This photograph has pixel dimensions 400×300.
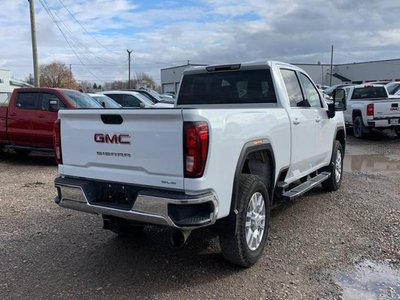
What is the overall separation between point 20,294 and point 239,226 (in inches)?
82.2

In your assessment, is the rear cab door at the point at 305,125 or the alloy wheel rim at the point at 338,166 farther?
the alloy wheel rim at the point at 338,166

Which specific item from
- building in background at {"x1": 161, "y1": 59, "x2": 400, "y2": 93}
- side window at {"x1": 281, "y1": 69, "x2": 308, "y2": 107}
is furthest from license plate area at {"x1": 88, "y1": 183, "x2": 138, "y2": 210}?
building in background at {"x1": 161, "y1": 59, "x2": 400, "y2": 93}

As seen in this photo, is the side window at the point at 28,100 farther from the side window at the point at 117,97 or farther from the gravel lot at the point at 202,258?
the side window at the point at 117,97

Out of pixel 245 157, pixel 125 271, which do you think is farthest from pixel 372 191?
pixel 125 271

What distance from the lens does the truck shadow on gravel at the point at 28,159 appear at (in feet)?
36.1

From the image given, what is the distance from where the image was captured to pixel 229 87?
231 inches

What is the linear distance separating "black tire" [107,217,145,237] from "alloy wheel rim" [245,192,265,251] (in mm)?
1216

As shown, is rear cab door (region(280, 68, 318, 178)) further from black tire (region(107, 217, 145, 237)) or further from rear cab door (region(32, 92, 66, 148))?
rear cab door (region(32, 92, 66, 148))

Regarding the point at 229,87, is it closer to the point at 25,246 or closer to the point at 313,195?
the point at 313,195

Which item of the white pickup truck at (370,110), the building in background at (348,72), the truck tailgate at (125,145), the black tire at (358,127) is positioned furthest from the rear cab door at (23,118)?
the building in background at (348,72)

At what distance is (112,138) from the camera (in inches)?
161

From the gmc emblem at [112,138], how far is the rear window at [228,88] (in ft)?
7.10

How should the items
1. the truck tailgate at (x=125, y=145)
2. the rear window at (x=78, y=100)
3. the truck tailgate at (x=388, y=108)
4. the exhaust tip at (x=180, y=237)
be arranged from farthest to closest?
the truck tailgate at (x=388, y=108) → the rear window at (x=78, y=100) → the exhaust tip at (x=180, y=237) → the truck tailgate at (x=125, y=145)

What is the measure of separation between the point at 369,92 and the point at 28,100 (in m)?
12.0
